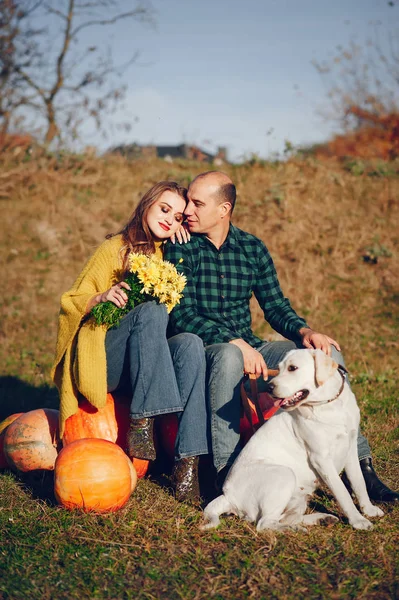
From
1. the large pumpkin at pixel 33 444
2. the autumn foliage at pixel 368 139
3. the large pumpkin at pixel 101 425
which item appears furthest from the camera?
the autumn foliage at pixel 368 139

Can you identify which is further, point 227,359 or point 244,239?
point 244,239

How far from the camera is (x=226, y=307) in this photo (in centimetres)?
484

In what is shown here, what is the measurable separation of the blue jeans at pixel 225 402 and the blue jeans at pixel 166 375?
0.23ft

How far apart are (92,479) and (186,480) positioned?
645 mm

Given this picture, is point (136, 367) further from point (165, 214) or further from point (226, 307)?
point (165, 214)

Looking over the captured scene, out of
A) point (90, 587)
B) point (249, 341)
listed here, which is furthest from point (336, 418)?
point (90, 587)

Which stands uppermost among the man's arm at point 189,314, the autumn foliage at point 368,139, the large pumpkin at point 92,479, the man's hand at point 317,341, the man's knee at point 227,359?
the autumn foliage at point 368,139

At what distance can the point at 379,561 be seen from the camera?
10.6ft

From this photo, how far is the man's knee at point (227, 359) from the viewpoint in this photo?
4176 mm

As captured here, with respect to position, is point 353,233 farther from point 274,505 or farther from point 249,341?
point 274,505

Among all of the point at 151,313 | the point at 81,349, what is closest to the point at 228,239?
the point at 151,313

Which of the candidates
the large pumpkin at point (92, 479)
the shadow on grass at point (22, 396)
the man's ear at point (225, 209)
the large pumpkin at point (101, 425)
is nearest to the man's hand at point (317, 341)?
the man's ear at point (225, 209)

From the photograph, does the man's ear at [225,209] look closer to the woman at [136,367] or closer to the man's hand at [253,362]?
the woman at [136,367]

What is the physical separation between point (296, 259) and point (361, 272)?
3.51 ft
